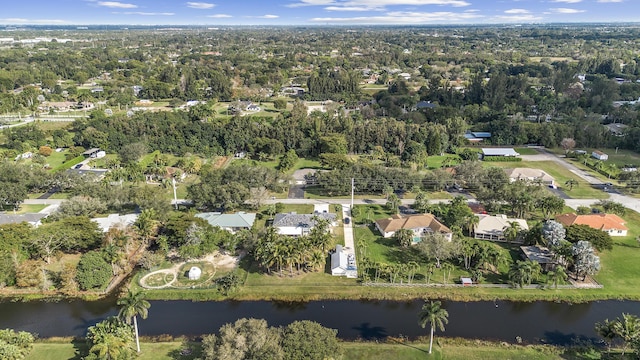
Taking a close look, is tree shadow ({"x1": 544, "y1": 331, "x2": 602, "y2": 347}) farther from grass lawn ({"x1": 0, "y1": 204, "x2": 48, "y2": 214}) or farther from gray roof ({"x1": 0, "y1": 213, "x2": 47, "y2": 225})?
grass lawn ({"x1": 0, "y1": 204, "x2": 48, "y2": 214})

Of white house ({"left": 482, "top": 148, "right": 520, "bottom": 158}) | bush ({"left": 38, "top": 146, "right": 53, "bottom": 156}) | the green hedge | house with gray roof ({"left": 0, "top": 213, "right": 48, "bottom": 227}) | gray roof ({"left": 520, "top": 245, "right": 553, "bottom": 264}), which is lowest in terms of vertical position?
gray roof ({"left": 520, "top": 245, "right": 553, "bottom": 264})

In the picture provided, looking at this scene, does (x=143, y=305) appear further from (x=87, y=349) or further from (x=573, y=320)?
(x=573, y=320)

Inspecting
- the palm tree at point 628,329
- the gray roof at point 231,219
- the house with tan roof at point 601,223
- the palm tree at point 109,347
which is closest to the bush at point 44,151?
the gray roof at point 231,219

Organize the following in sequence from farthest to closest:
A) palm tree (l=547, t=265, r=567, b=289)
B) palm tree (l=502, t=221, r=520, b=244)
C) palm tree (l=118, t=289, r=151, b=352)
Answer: palm tree (l=502, t=221, r=520, b=244), palm tree (l=547, t=265, r=567, b=289), palm tree (l=118, t=289, r=151, b=352)

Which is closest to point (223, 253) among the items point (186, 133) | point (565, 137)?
point (186, 133)

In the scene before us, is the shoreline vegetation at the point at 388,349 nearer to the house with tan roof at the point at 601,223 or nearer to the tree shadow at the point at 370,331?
the tree shadow at the point at 370,331

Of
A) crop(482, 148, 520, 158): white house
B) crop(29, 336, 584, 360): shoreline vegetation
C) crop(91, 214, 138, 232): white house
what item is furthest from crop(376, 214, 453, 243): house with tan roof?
crop(482, 148, 520, 158): white house
